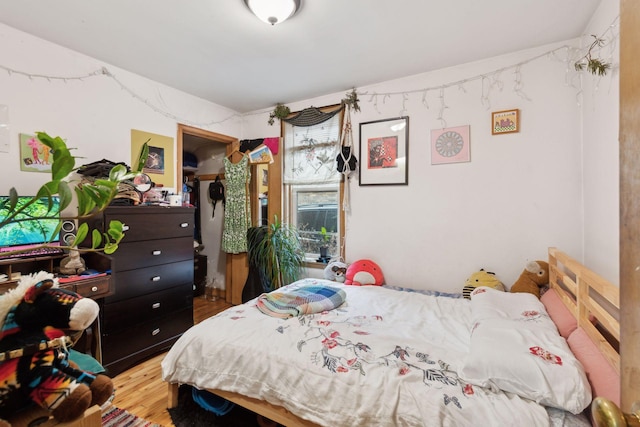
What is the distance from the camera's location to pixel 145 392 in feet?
6.68

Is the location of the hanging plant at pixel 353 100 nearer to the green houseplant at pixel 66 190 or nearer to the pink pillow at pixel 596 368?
the pink pillow at pixel 596 368

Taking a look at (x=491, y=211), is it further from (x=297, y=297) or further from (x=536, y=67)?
(x=297, y=297)

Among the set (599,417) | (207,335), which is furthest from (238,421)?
(599,417)

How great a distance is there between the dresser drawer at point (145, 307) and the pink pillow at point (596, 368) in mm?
2808

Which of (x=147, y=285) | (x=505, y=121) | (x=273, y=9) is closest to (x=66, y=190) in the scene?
(x=273, y=9)

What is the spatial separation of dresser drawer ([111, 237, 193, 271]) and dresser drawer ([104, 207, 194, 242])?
0.15 ft

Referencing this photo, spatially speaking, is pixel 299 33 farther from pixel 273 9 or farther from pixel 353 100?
pixel 353 100

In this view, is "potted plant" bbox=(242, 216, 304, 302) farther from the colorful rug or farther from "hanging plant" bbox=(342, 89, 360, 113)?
the colorful rug

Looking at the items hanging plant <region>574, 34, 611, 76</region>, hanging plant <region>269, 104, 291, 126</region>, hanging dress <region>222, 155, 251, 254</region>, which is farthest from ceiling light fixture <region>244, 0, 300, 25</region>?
hanging dress <region>222, 155, 251, 254</region>

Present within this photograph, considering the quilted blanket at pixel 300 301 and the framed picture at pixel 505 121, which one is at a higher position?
the framed picture at pixel 505 121

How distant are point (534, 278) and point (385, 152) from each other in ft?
5.29

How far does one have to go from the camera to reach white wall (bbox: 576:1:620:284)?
1.64 meters

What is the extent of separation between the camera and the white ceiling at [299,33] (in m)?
1.83

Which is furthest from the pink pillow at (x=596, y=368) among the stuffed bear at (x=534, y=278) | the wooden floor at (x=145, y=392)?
the wooden floor at (x=145, y=392)
